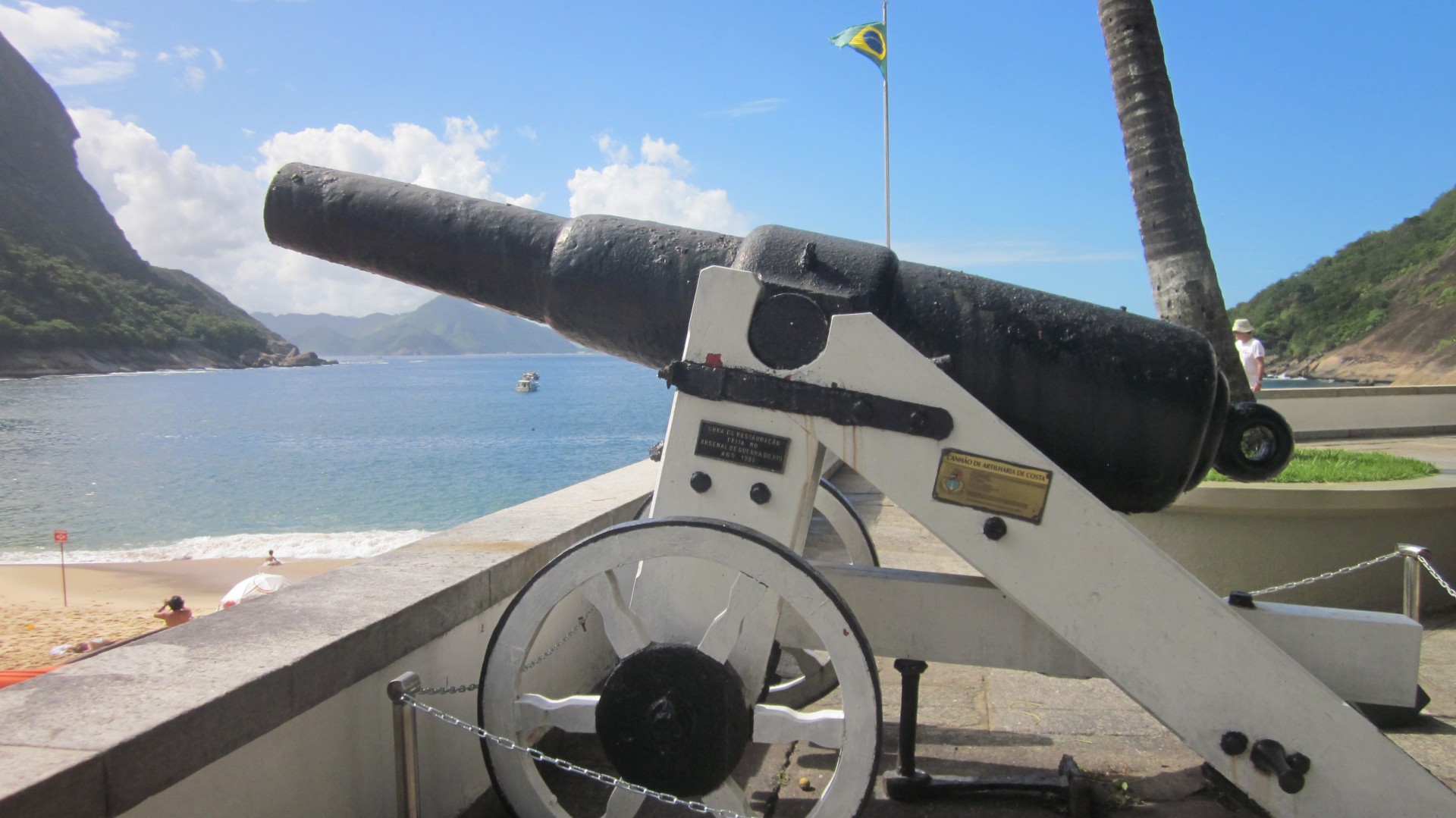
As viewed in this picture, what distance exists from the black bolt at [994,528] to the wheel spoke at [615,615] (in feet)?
2.71

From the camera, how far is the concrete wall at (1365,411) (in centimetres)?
1327

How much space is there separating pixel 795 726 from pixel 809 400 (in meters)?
0.74

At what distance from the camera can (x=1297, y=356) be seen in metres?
88.6

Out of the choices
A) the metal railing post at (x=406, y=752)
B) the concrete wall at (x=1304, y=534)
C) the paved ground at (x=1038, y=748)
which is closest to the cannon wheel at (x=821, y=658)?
the paved ground at (x=1038, y=748)

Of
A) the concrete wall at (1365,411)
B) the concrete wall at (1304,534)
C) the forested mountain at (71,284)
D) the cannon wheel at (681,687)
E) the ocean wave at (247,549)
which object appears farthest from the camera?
the forested mountain at (71,284)

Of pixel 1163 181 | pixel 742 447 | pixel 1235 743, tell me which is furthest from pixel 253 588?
pixel 1235 743

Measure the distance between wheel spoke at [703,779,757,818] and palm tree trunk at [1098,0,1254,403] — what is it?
481cm

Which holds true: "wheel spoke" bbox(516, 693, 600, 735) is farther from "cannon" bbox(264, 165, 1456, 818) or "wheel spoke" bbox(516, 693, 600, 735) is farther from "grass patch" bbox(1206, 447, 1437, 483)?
"grass patch" bbox(1206, 447, 1437, 483)

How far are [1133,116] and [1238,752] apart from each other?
4.85 metres

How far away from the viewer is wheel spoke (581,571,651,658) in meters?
2.31

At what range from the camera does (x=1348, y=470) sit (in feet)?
19.2

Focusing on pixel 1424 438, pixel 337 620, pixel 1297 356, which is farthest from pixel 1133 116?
pixel 1297 356

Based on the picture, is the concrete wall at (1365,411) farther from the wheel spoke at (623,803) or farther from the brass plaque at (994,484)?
the wheel spoke at (623,803)

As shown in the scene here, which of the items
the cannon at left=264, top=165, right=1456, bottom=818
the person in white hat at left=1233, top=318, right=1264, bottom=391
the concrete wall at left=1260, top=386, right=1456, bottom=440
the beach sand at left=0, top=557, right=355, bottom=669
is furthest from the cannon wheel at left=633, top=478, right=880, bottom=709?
the beach sand at left=0, top=557, right=355, bottom=669
